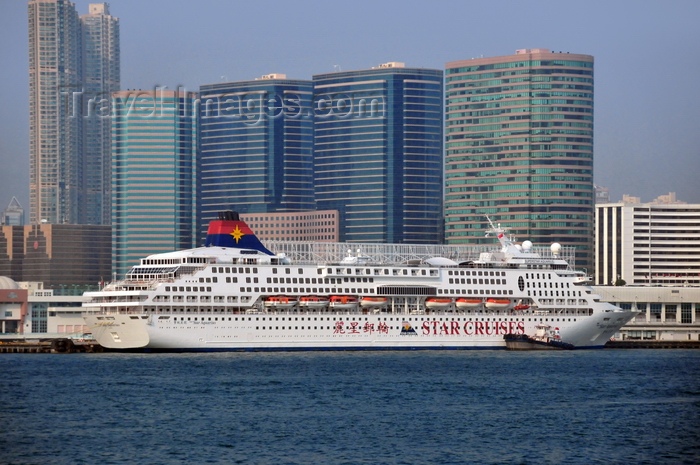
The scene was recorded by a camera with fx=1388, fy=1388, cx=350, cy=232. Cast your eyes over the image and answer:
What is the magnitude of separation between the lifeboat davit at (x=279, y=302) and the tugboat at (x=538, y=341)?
693 inches

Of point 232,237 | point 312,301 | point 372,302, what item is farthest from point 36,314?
point 372,302

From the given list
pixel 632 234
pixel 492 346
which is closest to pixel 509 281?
pixel 492 346

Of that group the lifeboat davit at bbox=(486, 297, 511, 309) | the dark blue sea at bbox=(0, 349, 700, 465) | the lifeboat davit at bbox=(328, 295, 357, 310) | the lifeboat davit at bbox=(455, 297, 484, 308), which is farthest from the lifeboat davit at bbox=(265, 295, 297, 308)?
the lifeboat davit at bbox=(486, 297, 511, 309)

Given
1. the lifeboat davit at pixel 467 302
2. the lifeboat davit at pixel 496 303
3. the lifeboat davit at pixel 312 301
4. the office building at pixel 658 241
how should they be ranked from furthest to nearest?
1. the office building at pixel 658 241
2. the lifeboat davit at pixel 496 303
3. the lifeboat davit at pixel 467 302
4. the lifeboat davit at pixel 312 301

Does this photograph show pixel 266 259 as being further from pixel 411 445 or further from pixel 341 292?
pixel 411 445

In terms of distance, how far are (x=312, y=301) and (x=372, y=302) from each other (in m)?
4.90

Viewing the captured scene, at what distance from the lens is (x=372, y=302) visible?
10400 centimetres

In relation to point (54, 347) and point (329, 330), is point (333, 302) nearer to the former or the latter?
point (329, 330)

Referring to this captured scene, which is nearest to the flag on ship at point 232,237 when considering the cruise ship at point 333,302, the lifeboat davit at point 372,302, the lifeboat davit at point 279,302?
the cruise ship at point 333,302

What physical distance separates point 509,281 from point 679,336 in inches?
1432

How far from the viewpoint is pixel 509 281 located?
4294 inches

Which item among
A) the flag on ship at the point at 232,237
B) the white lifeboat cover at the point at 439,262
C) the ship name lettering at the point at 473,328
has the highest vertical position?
the flag on ship at the point at 232,237

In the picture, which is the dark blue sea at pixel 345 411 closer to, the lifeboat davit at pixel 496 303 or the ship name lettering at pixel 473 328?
the ship name lettering at pixel 473 328

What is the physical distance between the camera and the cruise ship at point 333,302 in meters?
98.2
